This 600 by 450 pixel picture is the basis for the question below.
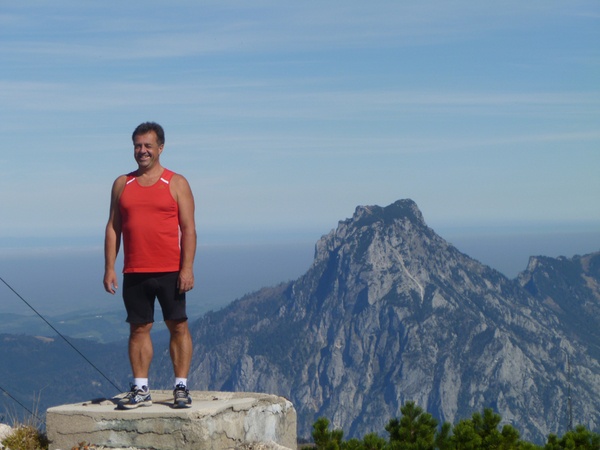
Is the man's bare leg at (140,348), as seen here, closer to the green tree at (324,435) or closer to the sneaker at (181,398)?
the sneaker at (181,398)

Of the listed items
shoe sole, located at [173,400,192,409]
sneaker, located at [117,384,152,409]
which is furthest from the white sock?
shoe sole, located at [173,400,192,409]

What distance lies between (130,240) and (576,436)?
723cm

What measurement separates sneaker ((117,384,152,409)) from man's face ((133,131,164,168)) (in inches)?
118

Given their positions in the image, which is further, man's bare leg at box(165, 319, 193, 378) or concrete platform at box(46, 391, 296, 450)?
man's bare leg at box(165, 319, 193, 378)

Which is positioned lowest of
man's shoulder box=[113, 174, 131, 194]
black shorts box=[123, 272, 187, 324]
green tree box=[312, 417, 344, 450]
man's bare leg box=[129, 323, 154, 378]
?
green tree box=[312, 417, 344, 450]

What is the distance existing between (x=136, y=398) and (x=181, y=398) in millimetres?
673

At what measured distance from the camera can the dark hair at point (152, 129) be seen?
27.3ft

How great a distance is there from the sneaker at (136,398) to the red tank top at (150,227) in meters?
1.64

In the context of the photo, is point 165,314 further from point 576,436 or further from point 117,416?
point 576,436

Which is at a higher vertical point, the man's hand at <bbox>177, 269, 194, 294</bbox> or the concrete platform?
the man's hand at <bbox>177, 269, 194, 294</bbox>

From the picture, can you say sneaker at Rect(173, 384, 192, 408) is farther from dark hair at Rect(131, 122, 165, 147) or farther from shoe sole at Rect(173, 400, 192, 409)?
dark hair at Rect(131, 122, 165, 147)

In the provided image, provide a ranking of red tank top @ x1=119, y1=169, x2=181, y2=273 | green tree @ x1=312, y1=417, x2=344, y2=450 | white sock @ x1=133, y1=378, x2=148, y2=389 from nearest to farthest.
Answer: red tank top @ x1=119, y1=169, x2=181, y2=273 < white sock @ x1=133, y1=378, x2=148, y2=389 < green tree @ x1=312, y1=417, x2=344, y2=450

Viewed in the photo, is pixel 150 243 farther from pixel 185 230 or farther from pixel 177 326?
pixel 177 326

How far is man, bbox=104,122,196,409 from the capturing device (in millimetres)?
8180
